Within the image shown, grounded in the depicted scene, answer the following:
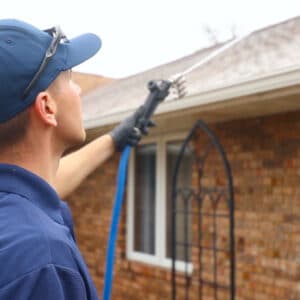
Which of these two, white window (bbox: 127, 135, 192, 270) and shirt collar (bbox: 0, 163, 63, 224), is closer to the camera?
shirt collar (bbox: 0, 163, 63, 224)

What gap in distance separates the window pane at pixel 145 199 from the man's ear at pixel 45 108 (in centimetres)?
522

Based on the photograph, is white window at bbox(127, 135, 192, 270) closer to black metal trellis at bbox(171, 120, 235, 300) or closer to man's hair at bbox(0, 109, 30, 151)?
black metal trellis at bbox(171, 120, 235, 300)

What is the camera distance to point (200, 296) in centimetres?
520

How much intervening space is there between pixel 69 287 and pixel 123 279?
5786 mm

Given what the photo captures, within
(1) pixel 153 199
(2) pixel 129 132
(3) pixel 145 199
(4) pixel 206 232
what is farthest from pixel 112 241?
(3) pixel 145 199

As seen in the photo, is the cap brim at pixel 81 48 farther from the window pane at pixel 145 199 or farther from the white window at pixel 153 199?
the window pane at pixel 145 199

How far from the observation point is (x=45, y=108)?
56.7 inches

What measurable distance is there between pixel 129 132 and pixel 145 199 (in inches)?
149

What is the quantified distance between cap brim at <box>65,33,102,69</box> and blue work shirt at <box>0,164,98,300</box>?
1.21ft

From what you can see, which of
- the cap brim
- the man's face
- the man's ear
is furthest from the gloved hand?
the man's ear

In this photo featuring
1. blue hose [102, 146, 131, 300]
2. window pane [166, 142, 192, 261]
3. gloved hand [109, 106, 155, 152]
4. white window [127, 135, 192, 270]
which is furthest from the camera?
white window [127, 135, 192, 270]

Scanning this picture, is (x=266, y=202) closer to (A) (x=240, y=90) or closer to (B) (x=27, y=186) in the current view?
(A) (x=240, y=90)

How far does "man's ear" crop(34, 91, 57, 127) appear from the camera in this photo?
143 centimetres

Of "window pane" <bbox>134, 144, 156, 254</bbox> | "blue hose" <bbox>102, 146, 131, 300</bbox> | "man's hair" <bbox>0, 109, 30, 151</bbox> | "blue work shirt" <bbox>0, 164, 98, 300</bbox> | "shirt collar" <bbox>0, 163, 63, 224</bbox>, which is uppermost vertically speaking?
"man's hair" <bbox>0, 109, 30, 151</bbox>
